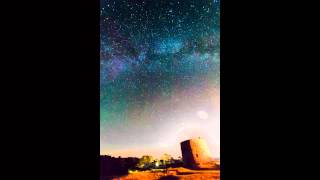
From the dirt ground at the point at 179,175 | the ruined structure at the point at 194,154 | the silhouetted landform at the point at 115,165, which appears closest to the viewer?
the dirt ground at the point at 179,175

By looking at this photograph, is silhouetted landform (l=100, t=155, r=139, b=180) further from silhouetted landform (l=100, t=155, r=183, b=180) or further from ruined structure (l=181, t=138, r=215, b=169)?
ruined structure (l=181, t=138, r=215, b=169)

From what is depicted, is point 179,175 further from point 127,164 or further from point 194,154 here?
point 127,164

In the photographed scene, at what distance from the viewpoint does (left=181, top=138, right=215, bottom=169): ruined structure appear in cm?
919

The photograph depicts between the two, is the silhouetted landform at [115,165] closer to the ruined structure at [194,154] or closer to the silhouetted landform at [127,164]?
the silhouetted landform at [127,164]

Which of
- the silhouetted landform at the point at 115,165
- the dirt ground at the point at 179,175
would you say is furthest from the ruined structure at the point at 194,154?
the silhouetted landform at the point at 115,165

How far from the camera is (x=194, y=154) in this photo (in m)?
9.22

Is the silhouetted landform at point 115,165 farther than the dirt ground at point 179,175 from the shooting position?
Yes

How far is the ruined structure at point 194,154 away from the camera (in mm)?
9188

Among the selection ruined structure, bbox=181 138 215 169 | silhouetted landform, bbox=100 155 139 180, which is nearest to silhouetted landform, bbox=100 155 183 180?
silhouetted landform, bbox=100 155 139 180
